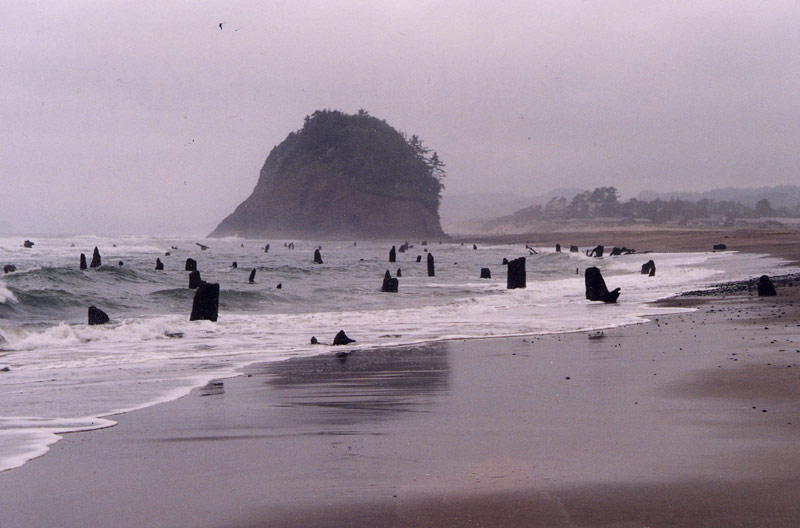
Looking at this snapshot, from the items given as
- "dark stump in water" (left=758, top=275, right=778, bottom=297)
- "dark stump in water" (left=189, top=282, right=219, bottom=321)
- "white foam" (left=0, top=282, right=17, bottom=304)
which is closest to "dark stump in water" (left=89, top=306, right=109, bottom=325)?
"dark stump in water" (left=189, top=282, right=219, bottom=321)

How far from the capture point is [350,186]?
13362 centimetres

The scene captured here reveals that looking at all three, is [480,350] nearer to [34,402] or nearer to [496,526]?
[34,402]

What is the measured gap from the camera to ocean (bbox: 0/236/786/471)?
8.03 m

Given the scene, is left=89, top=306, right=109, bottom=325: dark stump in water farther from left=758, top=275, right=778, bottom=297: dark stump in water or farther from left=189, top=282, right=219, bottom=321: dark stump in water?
left=758, top=275, right=778, bottom=297: dark stump in water

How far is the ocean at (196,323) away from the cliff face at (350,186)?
314ft

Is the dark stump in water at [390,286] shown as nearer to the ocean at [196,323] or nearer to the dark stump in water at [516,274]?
the ocean at [196,323]

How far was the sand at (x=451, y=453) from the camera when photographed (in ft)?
13.1

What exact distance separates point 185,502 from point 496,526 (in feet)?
5.40

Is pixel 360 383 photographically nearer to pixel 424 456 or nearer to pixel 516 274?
pixel 424 456

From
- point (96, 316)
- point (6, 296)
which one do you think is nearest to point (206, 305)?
point (96, 316)

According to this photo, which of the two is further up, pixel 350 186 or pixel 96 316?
pixel 350 186

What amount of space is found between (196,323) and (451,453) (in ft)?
38.4

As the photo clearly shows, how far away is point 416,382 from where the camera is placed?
8.44m

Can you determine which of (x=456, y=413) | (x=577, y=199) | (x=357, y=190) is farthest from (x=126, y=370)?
(x=577, y=199)
